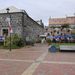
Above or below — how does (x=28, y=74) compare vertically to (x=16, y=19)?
below

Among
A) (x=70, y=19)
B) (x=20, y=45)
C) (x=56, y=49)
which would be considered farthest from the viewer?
(x=70, y=19)

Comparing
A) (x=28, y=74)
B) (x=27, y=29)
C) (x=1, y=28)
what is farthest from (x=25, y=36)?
(x=28, y=74)

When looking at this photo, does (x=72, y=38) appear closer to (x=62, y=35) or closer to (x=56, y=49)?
(x=62, y=35)

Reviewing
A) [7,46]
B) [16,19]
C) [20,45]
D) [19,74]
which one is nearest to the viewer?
[19,74]

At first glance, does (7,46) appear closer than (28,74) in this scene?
No

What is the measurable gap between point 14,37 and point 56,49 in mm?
6953

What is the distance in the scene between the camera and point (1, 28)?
102 ft

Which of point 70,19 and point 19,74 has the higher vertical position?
point 70,19

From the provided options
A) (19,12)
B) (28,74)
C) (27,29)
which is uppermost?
(19,12)

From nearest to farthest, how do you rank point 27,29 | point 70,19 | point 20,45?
point 20,45
point 27,29
point 70,19

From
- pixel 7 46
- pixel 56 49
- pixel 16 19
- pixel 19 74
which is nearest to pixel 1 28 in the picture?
pixel 16 19

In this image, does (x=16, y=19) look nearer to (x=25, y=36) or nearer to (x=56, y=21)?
(x=25, y=36)

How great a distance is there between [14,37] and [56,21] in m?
40.2

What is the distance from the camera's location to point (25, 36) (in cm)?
3256
